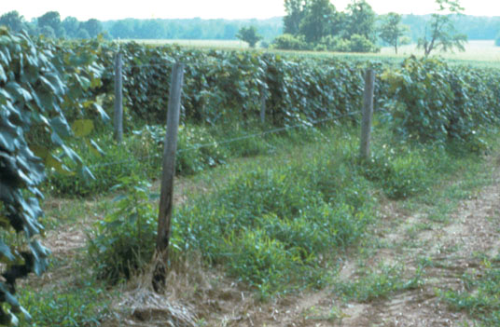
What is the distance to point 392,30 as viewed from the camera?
8431cm

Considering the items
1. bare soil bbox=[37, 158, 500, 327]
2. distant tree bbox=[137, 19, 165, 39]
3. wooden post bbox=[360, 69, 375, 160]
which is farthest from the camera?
distant tree bbox=[137, 19, 165, 39]

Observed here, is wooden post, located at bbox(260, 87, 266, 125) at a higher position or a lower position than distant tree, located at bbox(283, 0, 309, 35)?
lower

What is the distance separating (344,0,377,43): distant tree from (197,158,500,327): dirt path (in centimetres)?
7244

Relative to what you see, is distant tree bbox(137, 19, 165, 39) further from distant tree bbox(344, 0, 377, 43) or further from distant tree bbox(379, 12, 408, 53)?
distant tree bbox(379, 12, 408, 53)

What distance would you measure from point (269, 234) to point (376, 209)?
7.15ft

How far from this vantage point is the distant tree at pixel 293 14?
7962 cm

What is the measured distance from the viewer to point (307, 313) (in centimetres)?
470

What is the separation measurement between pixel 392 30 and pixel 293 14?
49.2 feet

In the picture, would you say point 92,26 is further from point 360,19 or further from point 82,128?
point 360,19

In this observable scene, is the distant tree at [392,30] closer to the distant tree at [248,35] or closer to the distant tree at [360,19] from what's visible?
the distant tree at [360,19]

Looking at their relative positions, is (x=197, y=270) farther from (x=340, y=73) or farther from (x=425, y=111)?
(x=340, y=73)

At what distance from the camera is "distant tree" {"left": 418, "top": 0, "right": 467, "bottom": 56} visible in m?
77.2

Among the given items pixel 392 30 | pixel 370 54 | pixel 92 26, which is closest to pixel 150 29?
pixel 92 26

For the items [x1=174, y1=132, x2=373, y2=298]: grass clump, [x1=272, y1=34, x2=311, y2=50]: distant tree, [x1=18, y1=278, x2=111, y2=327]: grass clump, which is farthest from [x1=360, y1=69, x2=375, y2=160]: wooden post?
[x1=272, y1=34, x2=311, y2=50]: distant tree
